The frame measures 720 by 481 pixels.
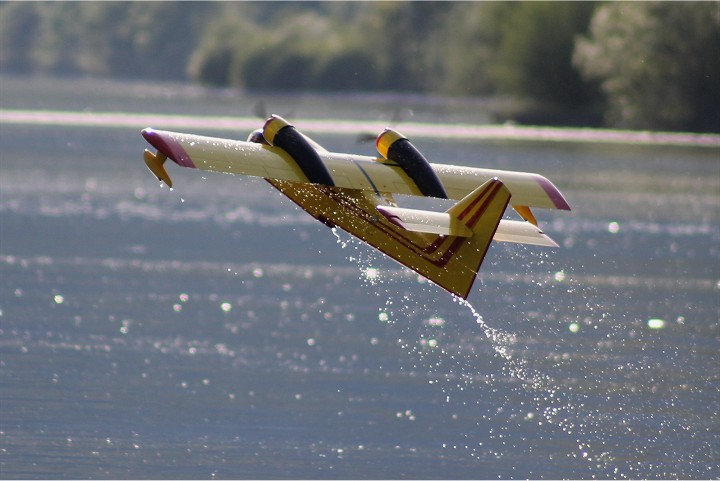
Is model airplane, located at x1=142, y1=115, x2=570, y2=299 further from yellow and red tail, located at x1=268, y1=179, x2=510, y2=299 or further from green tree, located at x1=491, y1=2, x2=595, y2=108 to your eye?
green tree, located at x1=491, y1=2, x2=595, y2=108

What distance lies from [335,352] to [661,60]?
64219 mm

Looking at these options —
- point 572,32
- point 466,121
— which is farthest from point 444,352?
point 466,121

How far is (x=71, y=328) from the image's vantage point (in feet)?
83.0

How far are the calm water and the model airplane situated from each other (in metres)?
2.34

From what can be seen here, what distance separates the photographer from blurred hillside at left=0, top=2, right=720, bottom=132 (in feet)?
275

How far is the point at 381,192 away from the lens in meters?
19.1

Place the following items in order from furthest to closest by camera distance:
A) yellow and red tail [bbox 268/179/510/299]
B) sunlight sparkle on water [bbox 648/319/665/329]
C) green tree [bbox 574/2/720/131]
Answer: green tree [bbox 574/2/720/131] → sunlight sparkle on water [bbox 648/319/665/329] → yellow and red tail [bbox 268/179/510/299]

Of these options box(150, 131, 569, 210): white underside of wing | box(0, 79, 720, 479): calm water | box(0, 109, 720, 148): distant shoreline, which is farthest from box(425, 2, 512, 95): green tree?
box(150, 131, 569, 210): white underside of wing

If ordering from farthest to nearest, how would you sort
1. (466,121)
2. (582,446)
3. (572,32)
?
(466,121)
(572,32)
(582,446)

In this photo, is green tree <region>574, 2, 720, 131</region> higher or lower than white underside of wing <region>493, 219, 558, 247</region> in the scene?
higher

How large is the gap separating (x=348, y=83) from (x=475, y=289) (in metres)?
113

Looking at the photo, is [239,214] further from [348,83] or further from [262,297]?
[348,83]

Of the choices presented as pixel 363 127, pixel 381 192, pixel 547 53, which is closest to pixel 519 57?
pixel 547 53

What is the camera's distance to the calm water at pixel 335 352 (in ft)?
58.2
